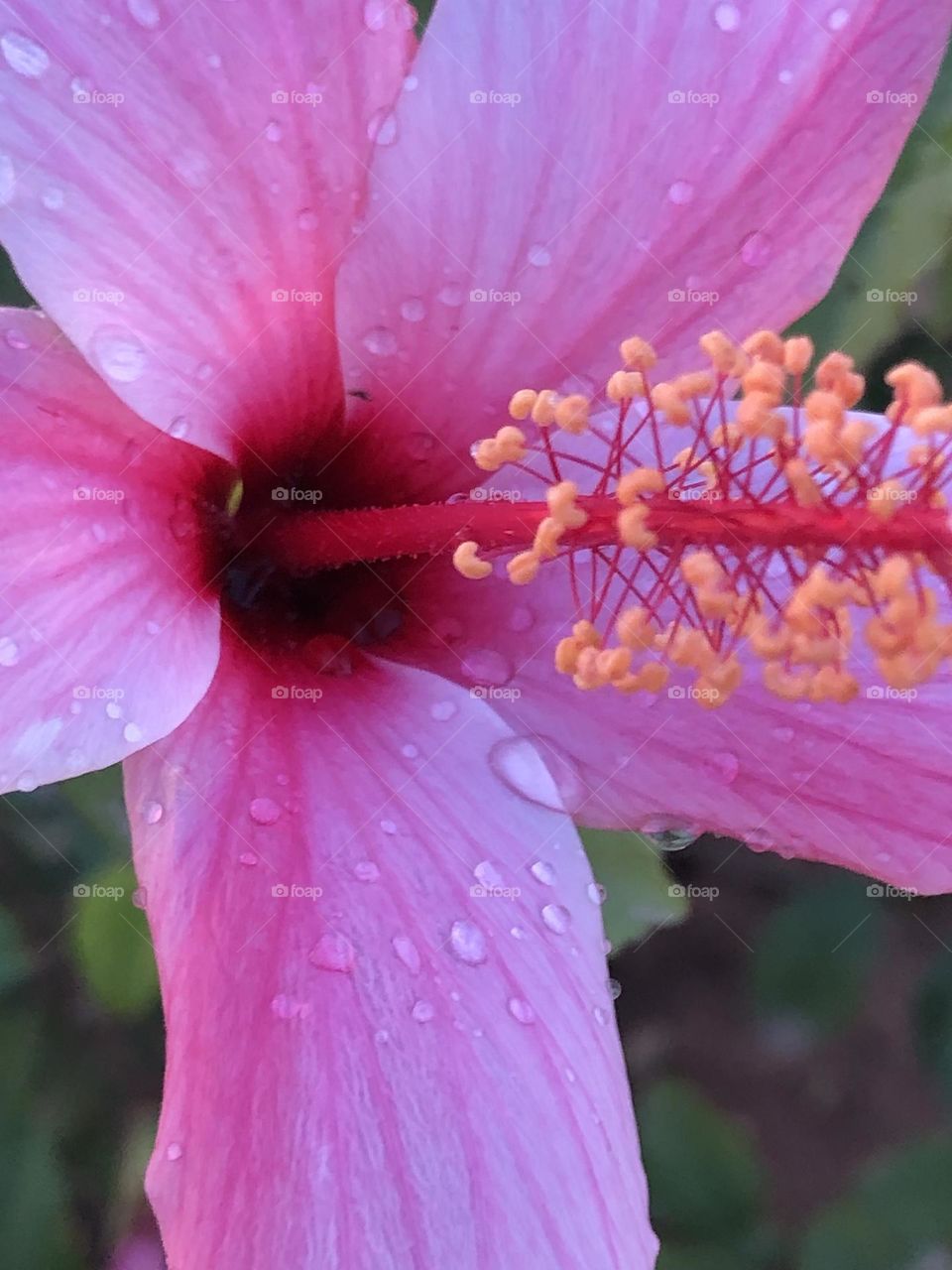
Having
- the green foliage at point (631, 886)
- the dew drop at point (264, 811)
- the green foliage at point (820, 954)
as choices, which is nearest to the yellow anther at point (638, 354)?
the dew drop at point (264, 811)

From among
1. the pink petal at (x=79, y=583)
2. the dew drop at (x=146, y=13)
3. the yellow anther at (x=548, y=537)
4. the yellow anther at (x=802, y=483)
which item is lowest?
the pink petal at (x=79, y=583)

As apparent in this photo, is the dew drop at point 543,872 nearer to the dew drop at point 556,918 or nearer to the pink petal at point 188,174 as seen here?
the dew drop at point 556,918

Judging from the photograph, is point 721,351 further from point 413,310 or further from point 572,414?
point 413,310

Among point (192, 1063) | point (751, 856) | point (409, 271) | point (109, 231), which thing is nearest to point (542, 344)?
point (409, 271)

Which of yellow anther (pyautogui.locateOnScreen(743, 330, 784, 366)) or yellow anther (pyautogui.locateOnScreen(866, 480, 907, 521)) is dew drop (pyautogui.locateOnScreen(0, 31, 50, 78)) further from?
yellow anther (pyautogui.locateOnScreen(866, 480, 907, 521))

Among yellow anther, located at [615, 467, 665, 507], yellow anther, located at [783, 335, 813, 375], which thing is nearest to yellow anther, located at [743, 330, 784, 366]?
yellow anther, located at [783, 335, 813, 375]

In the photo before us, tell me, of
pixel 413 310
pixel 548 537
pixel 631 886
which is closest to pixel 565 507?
pixel 548 537
